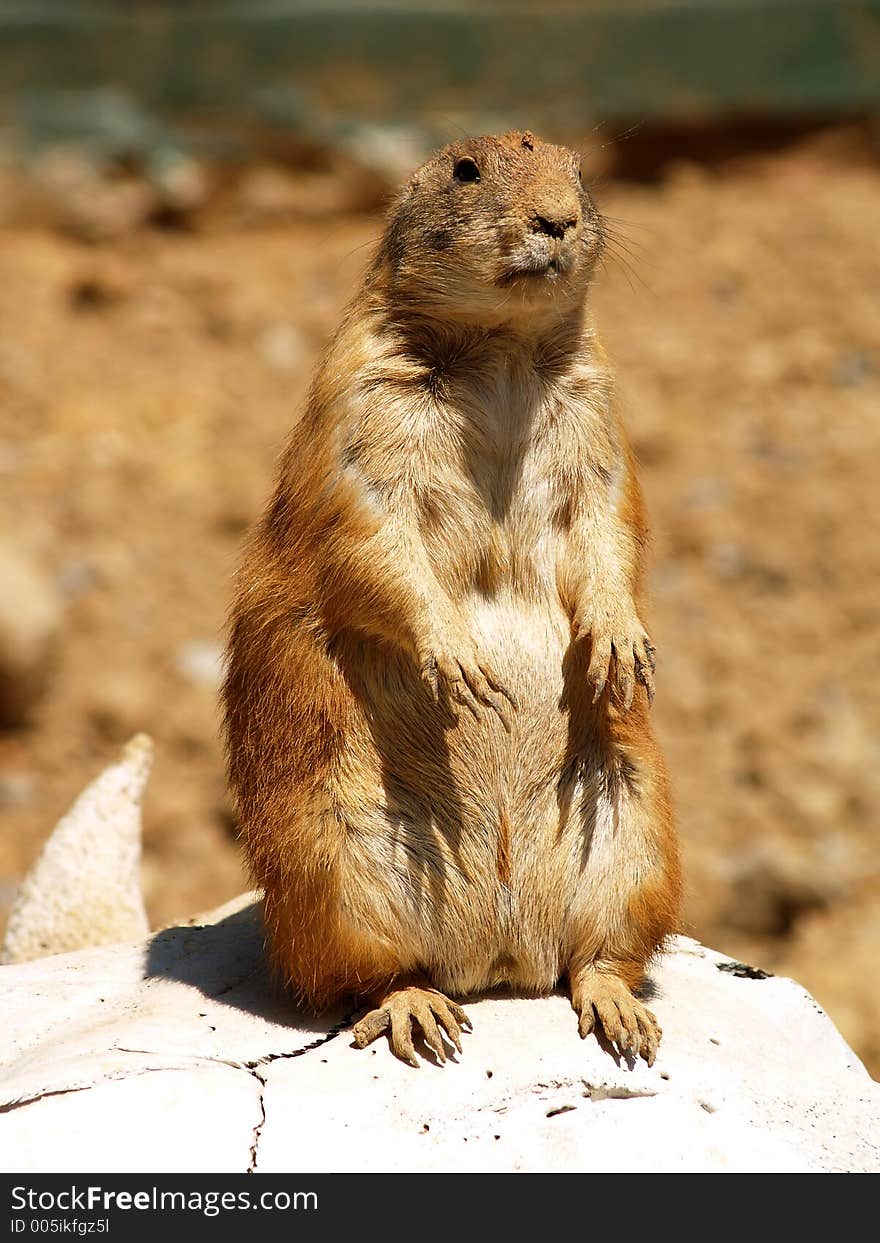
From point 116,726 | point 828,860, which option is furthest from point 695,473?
point 116,726

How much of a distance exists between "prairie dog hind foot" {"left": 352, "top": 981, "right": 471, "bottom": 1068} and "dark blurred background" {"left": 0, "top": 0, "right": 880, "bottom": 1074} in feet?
3.03

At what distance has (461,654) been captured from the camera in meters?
3.82

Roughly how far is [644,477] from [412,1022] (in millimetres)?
6502

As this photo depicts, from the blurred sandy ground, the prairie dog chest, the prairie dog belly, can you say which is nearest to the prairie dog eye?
the prairie dog chest

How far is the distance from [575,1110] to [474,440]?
1659 millimetres

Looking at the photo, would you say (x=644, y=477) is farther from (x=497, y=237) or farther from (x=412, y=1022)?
(x=412, y=1022)

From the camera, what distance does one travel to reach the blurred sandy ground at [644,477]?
792cm

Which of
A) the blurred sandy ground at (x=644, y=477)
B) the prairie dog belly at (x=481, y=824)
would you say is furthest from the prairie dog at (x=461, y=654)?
the blurred sandy ground at (x=644, y=477)

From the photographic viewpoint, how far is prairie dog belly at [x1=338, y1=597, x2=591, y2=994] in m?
3.92

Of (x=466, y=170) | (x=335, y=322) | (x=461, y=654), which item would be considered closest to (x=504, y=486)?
(x=461, y=654)

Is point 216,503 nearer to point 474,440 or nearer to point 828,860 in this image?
point 828,860

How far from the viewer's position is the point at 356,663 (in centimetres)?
398

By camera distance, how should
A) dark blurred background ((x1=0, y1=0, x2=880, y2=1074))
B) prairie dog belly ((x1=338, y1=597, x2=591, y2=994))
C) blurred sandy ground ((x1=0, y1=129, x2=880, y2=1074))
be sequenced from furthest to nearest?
dark blurred background ((x1=0, y1=0, x2=880, y2=1074)), blurred sandy ground ((x1=0, y1=129, x2=880, y2=1074)), prairie dog belly ((x1=338, y1=597, x2=591, y2=994))

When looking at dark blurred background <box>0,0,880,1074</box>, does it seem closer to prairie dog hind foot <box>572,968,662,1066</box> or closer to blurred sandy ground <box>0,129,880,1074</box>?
blurred sandy ground <box>0,129,880,1074</box>
